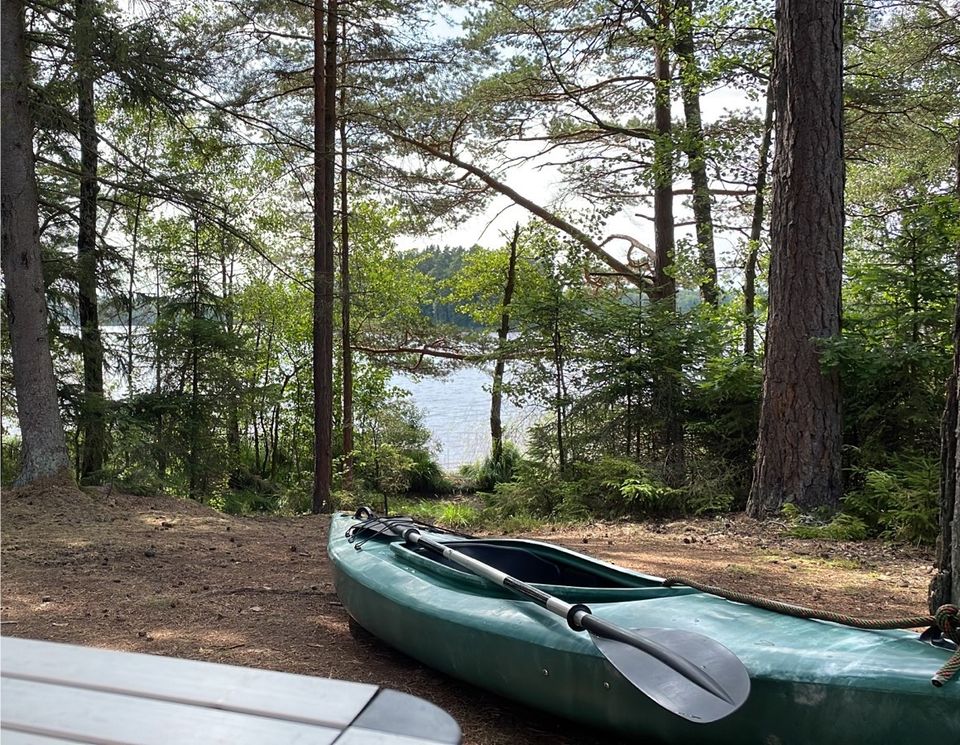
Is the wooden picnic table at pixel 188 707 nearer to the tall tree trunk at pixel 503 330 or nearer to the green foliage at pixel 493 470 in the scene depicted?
the green foliage at pixel 493 470

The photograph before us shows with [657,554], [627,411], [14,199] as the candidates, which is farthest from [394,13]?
[657,554]

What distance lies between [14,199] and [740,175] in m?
9.71

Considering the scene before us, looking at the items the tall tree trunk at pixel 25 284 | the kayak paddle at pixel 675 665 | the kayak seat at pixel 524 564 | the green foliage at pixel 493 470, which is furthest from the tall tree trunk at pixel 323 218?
the kayak paddle at pixel 675 665

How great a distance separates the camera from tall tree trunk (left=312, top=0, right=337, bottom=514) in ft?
32.3

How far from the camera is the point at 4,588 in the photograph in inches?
171

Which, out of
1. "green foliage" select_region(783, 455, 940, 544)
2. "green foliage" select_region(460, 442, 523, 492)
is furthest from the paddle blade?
"green foliage" select_region(460, 442, 523, 492)

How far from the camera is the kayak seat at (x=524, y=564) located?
336 cm

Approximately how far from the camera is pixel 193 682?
4.47ft

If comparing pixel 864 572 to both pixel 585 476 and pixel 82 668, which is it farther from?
pixel 82 668

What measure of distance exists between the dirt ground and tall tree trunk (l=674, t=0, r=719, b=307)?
5251mm

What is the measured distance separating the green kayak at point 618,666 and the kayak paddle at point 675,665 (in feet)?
0.08

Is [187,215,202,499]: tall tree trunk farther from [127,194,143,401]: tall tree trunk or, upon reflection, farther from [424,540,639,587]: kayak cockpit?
[424,540,639,587]: kayak cockpit

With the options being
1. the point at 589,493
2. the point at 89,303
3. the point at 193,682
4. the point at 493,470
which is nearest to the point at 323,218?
the point at 89,303

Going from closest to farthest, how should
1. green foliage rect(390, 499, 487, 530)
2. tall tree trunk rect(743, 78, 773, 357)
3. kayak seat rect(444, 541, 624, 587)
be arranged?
kayak seat rect(444, 541, 624, 587) → green foliage rect(390, 499, 487, 530) → tall tree trunk rect(743, 78, 773, 357)
